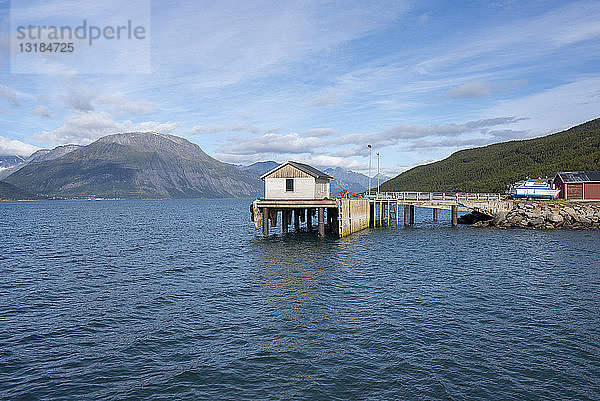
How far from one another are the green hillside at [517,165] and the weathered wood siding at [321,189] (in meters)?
95.9

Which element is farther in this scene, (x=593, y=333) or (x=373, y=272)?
(x=373, y=272)

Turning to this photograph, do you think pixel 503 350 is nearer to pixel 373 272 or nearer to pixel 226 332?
pixel 226 332

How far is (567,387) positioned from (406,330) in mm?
6733

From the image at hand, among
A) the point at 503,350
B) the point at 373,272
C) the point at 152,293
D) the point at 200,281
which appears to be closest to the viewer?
the point at 503,350

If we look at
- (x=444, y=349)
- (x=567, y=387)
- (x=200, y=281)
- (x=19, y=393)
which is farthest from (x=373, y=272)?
(x=19, y=393)

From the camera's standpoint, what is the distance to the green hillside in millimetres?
130638

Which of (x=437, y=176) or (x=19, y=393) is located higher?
(x=437, y=176)

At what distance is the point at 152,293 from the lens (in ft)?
87.8

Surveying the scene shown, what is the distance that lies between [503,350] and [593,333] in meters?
5.33

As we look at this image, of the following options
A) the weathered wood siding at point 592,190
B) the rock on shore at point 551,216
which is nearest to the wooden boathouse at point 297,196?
the rock on shore at point 551,216

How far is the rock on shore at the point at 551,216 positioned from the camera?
63.7 meters

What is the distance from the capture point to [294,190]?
2052 inches

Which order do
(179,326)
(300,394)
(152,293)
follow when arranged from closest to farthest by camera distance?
(300,394)
(179,326)
(152,293)

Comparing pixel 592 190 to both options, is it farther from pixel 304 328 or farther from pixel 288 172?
pixel 304 328
